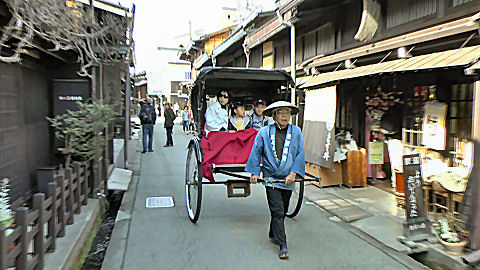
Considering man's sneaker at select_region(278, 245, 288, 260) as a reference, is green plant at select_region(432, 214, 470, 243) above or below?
above

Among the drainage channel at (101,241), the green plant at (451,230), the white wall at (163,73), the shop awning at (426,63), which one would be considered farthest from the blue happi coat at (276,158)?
the white wall at (163,73)

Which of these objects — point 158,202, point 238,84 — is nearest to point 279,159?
point 238,84

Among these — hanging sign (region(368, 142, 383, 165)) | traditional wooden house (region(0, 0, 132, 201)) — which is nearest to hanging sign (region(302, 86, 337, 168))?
hanging sign (region(368, 142, 383, 165))

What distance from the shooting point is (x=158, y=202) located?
7.25 m

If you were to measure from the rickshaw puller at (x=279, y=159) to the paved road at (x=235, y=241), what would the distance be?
0.46 m

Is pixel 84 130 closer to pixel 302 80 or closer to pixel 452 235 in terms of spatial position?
pixel 452 235

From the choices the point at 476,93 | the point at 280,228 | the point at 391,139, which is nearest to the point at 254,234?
the point at 280,228

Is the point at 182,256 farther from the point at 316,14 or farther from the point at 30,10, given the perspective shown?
the point at 316,14

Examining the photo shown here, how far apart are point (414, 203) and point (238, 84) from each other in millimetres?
3967

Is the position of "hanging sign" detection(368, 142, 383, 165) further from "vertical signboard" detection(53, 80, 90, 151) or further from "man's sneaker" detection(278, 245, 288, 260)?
"vertical signboard" detection(53, 80, 90, 151)

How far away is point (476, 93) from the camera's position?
4414 millimetres

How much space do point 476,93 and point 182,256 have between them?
14.3 feet

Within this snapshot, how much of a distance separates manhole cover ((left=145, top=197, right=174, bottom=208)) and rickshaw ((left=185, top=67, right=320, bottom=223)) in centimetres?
86

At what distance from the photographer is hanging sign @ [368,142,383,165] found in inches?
324
